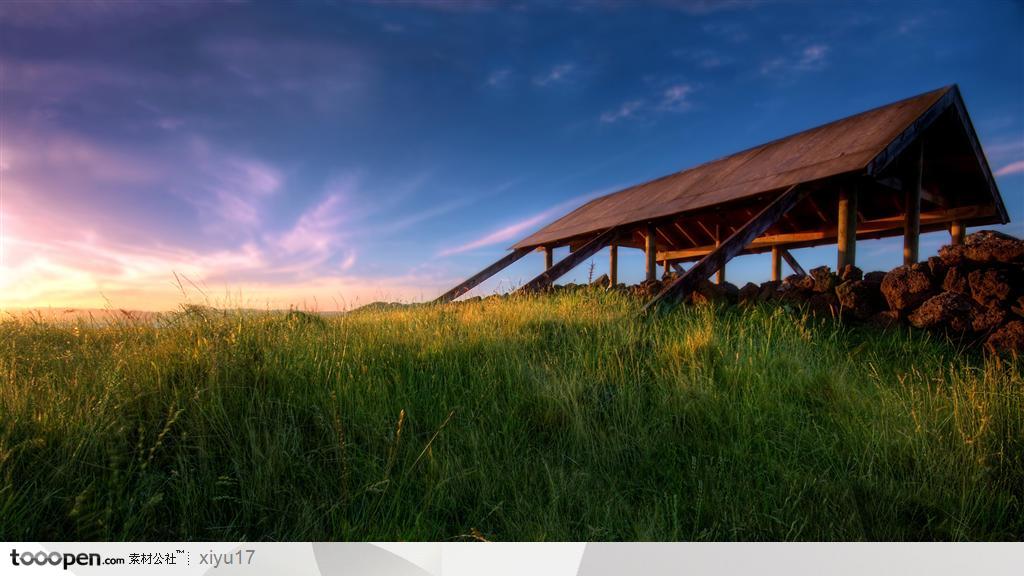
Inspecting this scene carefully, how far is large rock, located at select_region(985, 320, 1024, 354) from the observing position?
12.4 feet

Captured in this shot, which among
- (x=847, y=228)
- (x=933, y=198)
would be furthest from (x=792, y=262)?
(x=847, y=228)

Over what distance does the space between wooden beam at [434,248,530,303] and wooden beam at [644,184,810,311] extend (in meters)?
5.45

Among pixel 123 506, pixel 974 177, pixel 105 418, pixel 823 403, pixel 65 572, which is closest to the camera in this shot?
pixel 65 572

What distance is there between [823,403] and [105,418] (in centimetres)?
429

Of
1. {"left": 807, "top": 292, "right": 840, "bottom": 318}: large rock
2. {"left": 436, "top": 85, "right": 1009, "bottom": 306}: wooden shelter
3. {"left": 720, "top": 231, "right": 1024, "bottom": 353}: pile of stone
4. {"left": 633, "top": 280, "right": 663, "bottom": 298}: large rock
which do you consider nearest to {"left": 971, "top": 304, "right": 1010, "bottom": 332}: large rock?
{"left": 720, "top": 231, "right": 1024, "bottom": 353}: pile of stone

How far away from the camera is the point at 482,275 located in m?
11.2

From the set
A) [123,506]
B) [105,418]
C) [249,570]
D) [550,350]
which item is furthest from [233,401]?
[550,350]

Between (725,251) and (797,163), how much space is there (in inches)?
115

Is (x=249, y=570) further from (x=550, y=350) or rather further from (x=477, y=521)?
(x=550, y=350)

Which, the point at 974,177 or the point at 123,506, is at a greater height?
the point at 974,177

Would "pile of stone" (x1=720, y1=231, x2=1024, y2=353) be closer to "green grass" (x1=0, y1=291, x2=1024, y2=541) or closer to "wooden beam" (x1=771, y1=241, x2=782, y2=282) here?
"green grass" (x1=0, y1=291, x2=1024, y2=541)

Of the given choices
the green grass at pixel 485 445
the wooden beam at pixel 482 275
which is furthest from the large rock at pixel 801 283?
the wooden beam at pixel 482 275

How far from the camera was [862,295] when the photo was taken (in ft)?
16.1

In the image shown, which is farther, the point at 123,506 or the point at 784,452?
the point at 784,452
